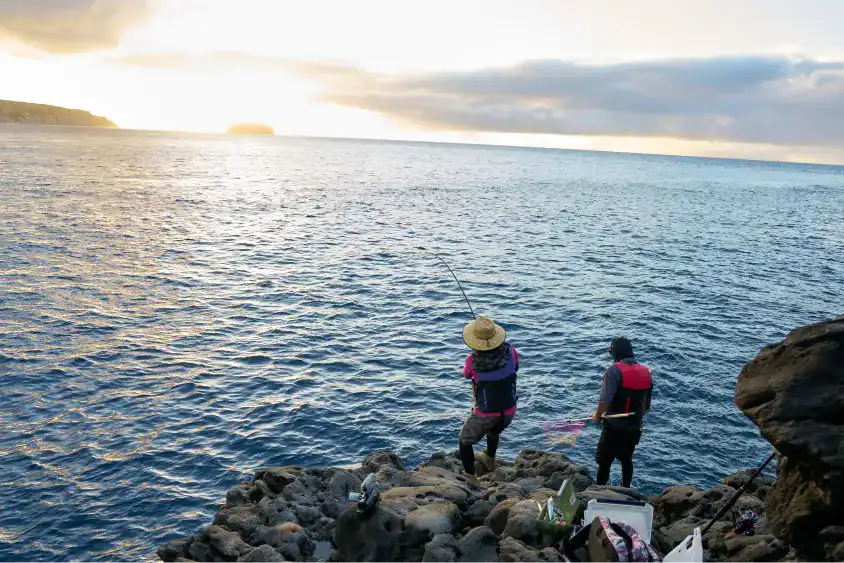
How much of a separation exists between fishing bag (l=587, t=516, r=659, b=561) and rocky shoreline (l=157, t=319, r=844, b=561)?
3.09ft

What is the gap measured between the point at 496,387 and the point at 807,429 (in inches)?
215

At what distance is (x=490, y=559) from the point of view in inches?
381

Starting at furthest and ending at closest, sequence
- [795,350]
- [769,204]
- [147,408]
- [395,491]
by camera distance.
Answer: [769,204]
[147,408]
[395,491]
[795,350]

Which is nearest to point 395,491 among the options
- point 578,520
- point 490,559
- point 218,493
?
point 490,559

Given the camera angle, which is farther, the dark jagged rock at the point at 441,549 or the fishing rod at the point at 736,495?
the dark jagged rock at the point at 441,549

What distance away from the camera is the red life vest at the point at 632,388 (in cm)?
1115

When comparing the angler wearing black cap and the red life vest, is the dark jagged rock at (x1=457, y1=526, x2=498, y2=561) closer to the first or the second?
the angler wearing black cap

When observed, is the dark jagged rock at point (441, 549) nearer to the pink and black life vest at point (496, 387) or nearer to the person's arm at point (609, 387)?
the pink and black life vest at point (496, 387)

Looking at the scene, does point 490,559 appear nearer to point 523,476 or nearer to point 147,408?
point 523,476

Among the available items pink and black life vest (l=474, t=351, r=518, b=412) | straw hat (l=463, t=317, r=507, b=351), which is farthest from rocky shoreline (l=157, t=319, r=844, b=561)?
straw hat (l=463, t=317, r=507, b=351)

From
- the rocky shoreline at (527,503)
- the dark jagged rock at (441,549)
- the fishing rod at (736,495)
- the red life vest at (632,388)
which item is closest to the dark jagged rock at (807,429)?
the rocky shoreline at (527,503)

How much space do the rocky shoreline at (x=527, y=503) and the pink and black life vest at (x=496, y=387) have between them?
5.73 feet

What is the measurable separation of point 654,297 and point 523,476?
72.9 feet

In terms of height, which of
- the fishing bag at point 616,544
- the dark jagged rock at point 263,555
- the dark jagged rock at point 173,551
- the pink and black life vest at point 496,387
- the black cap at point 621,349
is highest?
the black cap at point 621,349
